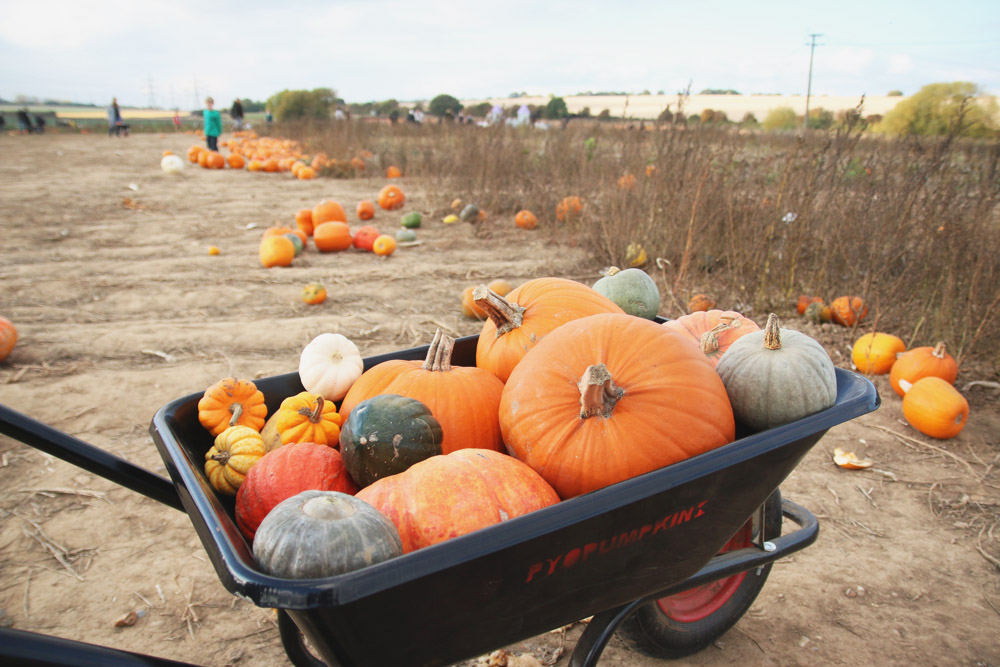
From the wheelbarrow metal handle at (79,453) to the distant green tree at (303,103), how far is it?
3214 cm

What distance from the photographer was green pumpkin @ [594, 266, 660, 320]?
2209 millimetres

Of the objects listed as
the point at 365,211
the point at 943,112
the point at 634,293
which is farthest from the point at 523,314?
the point at 943,112

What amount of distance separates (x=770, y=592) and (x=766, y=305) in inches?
118

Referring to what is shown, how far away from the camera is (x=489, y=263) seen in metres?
6.36

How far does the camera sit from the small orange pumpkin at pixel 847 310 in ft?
13.7

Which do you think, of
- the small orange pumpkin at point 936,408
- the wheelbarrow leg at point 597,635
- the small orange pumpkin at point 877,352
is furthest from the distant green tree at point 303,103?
the wheelbarrow leg at point 597,635

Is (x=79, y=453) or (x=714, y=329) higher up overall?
(x=714, y=329)

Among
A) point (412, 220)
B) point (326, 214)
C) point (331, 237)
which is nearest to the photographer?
point (331, 237)

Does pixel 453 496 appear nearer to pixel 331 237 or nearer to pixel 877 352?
pixel 877 352

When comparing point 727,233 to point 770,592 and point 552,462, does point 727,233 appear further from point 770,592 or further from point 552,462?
point 552,462

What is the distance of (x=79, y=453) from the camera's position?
1.30m

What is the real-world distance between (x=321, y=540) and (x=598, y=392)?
641 millimetres

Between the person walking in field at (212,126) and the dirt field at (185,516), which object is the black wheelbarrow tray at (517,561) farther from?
the person walking in field at (212,126)

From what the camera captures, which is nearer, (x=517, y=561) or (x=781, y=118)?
(x=517, y=561)
